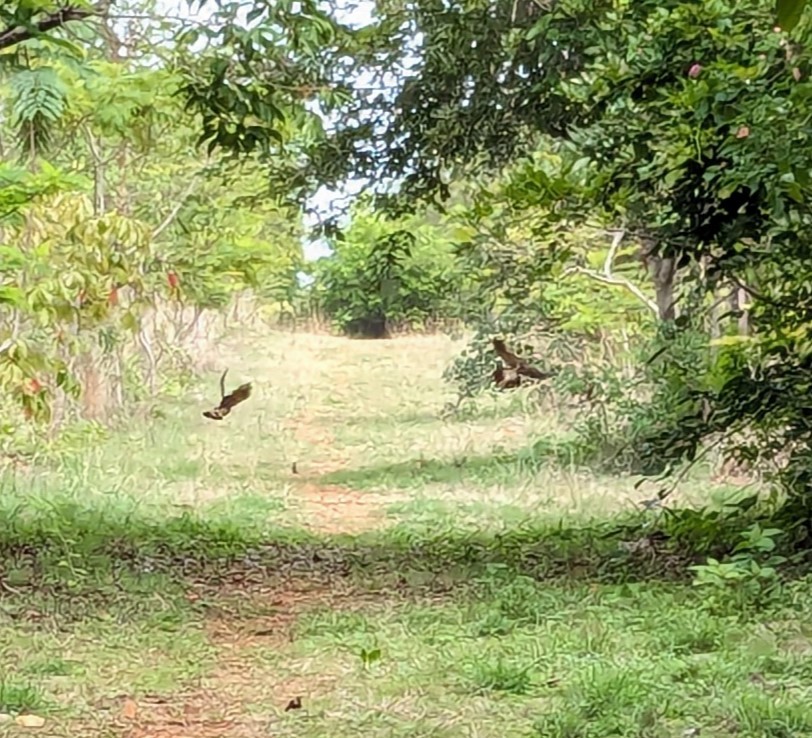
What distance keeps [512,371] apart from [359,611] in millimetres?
4564

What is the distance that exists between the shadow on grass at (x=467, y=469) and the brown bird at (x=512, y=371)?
58cm

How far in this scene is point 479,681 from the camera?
354 cm

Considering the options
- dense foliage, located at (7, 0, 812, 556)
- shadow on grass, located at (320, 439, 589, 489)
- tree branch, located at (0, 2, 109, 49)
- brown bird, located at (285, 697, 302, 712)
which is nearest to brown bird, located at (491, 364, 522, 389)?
dense foliage, located at (7, 0, 812, 556)

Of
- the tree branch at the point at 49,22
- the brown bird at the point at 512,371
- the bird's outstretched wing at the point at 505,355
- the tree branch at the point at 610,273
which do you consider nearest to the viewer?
the tree branch at the point at 49,22

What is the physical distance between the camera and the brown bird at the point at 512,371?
27.6 feet

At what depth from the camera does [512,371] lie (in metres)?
9.21

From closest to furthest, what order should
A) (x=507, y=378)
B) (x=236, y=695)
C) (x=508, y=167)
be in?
(x=236, y=695) < (x=508, y=167) < (x=507, y=378)

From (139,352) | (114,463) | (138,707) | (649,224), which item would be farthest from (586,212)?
(139,352)

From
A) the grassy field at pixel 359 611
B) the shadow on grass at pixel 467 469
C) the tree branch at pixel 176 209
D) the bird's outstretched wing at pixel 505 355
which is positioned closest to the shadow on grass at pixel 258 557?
the grassy field at pixel 359 611

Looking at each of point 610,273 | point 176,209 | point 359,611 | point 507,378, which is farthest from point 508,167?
point 176,209

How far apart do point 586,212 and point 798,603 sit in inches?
81.7

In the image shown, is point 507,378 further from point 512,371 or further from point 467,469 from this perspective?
point 467,469

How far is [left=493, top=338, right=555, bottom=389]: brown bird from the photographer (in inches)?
331

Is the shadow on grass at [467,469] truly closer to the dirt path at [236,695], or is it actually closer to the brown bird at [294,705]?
the dirt path at [236,695]
